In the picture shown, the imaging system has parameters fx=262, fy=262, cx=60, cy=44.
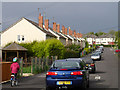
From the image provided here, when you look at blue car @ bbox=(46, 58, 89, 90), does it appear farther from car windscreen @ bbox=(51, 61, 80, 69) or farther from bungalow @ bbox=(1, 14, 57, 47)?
bungalow @ bbox=(1, 14, 57, 47)

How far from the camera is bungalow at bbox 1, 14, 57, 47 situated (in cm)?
5075

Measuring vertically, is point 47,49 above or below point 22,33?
below

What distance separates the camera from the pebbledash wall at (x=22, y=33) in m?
50.8

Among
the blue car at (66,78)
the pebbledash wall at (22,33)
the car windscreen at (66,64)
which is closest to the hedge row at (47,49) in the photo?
the pebbledash wall at (22,33)

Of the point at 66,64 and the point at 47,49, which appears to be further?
the point at 47,49

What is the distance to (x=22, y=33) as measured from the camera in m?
51.7

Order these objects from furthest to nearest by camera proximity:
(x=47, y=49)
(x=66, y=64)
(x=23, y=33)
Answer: (x=23, y=33)
(x=47, y=49)
(x=66, y=64)

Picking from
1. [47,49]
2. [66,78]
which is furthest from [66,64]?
[47,49]

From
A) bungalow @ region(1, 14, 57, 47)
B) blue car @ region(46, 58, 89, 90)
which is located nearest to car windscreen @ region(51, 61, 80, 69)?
blue car @ region(46, 58, 89, 90)

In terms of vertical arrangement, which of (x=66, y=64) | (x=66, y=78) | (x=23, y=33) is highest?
(x=23, y=33)

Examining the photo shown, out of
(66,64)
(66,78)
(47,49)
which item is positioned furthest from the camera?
(47,49)

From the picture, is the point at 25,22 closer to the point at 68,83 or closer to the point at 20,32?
the point at 20,32

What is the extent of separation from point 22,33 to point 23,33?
0.71 feet

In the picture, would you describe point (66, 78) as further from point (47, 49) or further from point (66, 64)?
point (47, 49)
